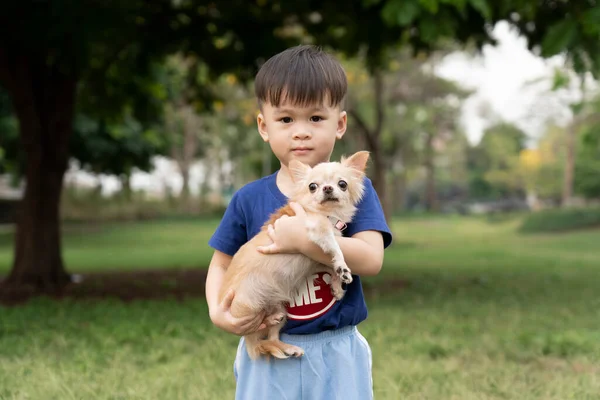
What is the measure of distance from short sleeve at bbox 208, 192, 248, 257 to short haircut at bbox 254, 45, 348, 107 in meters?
0.46

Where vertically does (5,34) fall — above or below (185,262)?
above

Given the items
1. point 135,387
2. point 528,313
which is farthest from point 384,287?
point 135,387

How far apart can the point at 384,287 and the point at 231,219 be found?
8396mm

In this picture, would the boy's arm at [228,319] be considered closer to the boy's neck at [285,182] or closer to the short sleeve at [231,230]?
the short sleeve at [231,230]

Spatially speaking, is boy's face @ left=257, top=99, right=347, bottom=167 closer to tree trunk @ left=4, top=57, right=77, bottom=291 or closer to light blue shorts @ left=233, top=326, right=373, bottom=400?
light blue shorts @ left=233, top=326, right=373, bottom=400

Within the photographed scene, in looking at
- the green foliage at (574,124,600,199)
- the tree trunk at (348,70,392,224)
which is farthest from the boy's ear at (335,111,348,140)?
the green foliage at (574,124,600,199)

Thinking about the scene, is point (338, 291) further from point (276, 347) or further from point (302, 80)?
point (302, 80)

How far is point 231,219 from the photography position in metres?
2.78

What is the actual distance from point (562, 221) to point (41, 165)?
983 inches

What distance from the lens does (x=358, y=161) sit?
2.51 metres

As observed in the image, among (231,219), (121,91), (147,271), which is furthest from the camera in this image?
(147,271)

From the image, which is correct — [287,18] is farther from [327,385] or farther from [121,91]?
[327,385]

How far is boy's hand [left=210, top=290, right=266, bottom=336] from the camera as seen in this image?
251 centimetres

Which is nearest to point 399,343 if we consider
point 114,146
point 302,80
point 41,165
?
point 302,80
